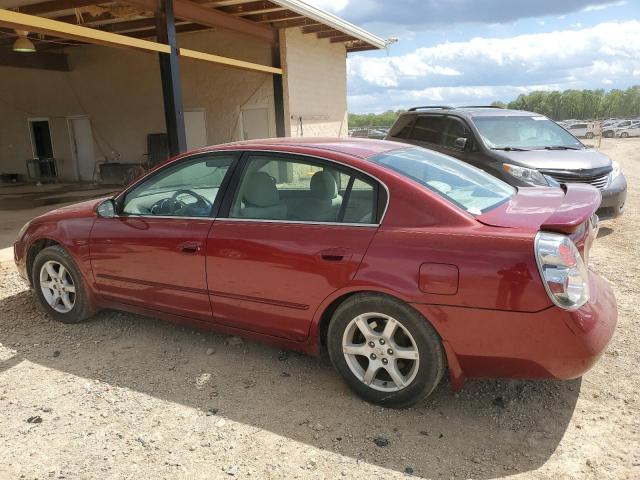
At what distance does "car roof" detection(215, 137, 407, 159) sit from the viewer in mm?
3297

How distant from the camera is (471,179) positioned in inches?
137

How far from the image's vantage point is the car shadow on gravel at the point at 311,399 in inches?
104

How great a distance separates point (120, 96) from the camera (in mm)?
15320

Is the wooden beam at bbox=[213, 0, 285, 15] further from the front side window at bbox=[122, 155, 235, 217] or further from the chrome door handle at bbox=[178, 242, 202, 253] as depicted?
the chrome door handle at bbox=[178, 242, 202, 253]

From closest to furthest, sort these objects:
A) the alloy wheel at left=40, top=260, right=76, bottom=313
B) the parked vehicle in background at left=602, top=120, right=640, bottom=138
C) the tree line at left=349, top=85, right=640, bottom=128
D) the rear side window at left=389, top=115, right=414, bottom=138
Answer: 1. the alloy wheel at left=40, top=260, right=76, bottom=313
2. the rear side window at left=389, top=115, right=414, bottom=138
3. the parked vehicle in background at left=602, top=120, right=640, bottom=138
4. the tree line at left=349, top=85, right=640, bottom=128

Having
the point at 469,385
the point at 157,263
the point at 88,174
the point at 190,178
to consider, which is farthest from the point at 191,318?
the point at 88,174

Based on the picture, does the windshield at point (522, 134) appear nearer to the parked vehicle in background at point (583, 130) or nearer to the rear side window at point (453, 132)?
the rear side window at point (453, 132)

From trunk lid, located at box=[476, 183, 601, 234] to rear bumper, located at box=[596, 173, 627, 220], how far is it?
3.52 meters

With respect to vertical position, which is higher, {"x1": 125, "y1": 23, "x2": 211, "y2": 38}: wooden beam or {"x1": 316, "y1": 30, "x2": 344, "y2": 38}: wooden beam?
{"x1": 125, "y1": 23, "x2": 211, "y2": 38}: wooden beam

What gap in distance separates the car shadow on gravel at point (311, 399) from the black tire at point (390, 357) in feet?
0.36

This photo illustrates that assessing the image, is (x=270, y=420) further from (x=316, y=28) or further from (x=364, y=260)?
(x=316, y=28)

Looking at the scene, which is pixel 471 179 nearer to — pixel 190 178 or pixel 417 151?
pixel 417 151

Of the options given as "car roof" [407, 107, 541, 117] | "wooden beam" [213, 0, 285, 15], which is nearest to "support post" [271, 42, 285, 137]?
"wooden beam" [213, 0, 285, 15]

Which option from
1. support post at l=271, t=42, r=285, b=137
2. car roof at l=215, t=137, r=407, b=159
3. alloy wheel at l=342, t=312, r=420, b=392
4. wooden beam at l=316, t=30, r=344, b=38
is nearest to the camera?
alloy wheel at l=342, t=312, r=420, b=392
